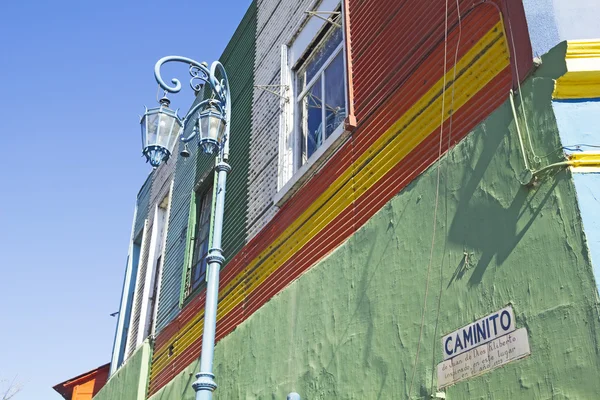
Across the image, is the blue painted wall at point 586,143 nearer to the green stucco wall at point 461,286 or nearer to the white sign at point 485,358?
the green stucco wall at point 461,286

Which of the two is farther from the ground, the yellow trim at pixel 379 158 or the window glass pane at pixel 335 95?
the window glass pane at pixel 335 95

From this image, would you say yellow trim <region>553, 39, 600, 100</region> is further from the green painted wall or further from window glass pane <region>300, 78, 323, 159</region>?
the green painted wall

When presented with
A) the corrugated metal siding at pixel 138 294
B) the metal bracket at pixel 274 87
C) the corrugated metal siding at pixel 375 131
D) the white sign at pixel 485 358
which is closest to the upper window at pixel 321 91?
the metal bracket at pixel 274 87

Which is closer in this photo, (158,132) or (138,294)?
(158,132)

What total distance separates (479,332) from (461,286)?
368 millimetres

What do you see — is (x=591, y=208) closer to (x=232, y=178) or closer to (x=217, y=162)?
(x=217, y=162)

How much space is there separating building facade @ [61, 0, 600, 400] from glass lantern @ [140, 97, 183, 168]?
1.55 m

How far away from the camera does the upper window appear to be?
25.6 feet

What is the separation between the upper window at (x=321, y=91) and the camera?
7.82m

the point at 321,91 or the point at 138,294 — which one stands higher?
the point at 138,294

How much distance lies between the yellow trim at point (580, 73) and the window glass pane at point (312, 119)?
156 inches

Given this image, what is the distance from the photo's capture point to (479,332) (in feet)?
14.2

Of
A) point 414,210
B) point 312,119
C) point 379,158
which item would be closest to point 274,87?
point 312,119

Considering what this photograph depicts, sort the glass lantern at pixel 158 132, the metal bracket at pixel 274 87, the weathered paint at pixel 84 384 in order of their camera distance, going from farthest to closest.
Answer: the weathered paint at pixel 84 384, the metal bracket at pixel 274 87, the glass lantern at pixel 158 132
